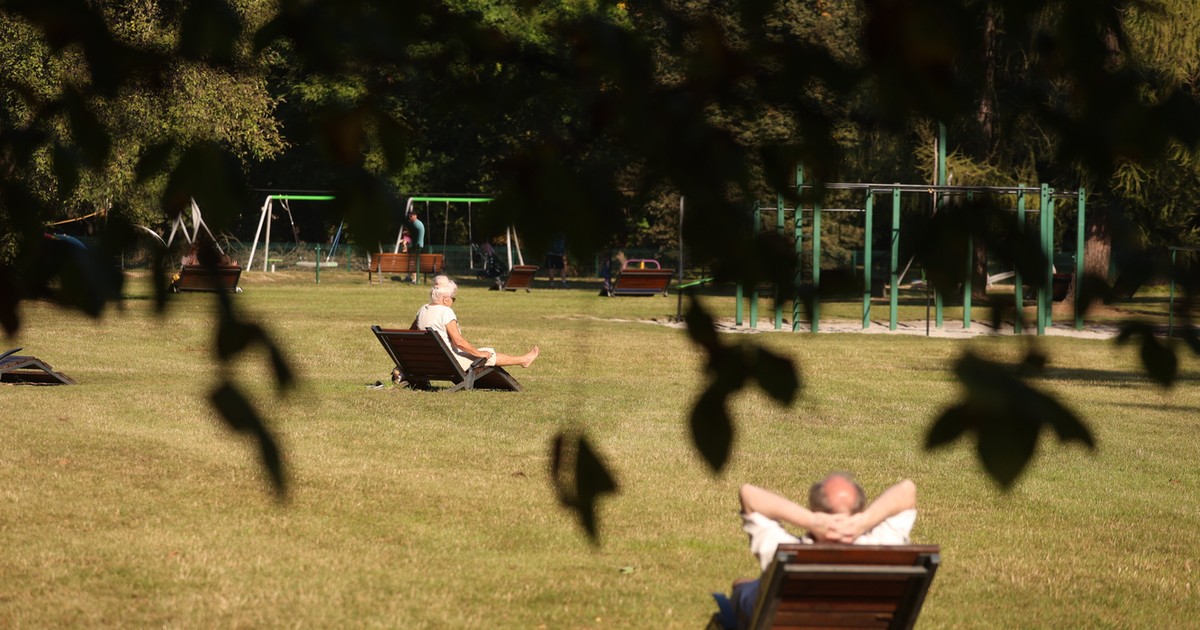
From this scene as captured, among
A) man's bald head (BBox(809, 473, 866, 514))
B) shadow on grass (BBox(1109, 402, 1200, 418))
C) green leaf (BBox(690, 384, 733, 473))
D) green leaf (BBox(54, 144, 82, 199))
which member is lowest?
shadow on grass (BBox(1109, 402, 1200, 418))

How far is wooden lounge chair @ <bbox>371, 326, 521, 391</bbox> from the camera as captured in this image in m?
16.6

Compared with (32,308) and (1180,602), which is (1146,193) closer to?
(1180,602)

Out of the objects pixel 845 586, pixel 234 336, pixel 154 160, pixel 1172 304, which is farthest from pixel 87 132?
pixel 845 586

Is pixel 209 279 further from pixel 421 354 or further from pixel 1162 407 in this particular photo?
pixel 1162 407

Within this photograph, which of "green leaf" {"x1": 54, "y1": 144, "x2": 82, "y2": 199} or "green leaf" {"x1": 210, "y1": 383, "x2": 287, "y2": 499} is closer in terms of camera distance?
"green leaf" {"x1": 210, "y1": 383, "x2": 287, "y2": 499}

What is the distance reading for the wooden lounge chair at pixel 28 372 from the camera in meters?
17.4

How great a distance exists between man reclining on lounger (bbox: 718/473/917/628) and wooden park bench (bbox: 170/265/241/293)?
10.6 ft

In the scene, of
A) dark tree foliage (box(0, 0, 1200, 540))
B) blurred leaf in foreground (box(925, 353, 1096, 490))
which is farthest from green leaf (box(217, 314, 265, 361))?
blurred leaf in foreground (box(925, 353, 1096, 490))

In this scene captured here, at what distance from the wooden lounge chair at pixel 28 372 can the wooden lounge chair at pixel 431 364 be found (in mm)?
3431

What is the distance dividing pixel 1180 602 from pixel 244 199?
6.41m

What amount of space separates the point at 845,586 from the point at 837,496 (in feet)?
1.55

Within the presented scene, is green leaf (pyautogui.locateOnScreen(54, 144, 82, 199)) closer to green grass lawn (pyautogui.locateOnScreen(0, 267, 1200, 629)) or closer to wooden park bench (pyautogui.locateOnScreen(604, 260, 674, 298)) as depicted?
green grass lawn (pyautogui.locateOnScreen(0, 267, 1200, 629))

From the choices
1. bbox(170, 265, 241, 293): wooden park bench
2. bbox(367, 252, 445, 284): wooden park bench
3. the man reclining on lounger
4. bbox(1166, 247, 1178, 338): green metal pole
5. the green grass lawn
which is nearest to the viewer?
bbox(170, 265, 241, 293): wooden park bench

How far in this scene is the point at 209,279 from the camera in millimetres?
2846
